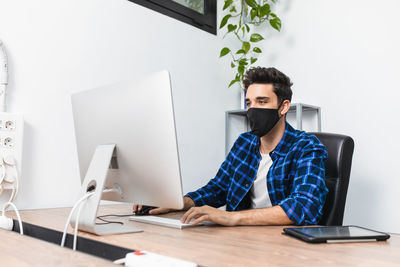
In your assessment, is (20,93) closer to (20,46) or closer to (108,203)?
(20,46)

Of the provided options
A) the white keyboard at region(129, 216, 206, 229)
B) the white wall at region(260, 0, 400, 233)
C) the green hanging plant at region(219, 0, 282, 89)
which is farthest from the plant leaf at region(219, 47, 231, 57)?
the white keyboard at region(129, 216, 206, 229)

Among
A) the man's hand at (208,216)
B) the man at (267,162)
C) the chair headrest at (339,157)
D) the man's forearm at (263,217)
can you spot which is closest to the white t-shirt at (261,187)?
the man at (267,162)

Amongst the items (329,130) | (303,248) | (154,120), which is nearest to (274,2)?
(329,130)

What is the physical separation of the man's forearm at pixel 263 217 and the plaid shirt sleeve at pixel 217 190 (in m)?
0.43

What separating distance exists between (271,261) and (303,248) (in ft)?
0.50

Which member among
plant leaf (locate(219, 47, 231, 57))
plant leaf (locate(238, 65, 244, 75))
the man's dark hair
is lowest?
the man's dark hair

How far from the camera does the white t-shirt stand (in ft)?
5.17

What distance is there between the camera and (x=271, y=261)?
70 centimetres

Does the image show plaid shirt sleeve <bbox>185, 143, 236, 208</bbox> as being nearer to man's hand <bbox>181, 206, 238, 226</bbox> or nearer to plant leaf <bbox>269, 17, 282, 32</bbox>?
man's hand <bbox>181, 206, 238, 226</bbox>

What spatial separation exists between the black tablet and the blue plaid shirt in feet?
0.74

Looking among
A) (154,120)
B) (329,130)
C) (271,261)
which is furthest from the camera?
(329,130)

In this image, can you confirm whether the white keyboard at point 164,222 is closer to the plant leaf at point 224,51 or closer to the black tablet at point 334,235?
the black tablet at point 334,235

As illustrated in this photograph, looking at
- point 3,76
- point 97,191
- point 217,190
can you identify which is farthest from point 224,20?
point 97,191

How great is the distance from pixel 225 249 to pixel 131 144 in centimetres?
38
